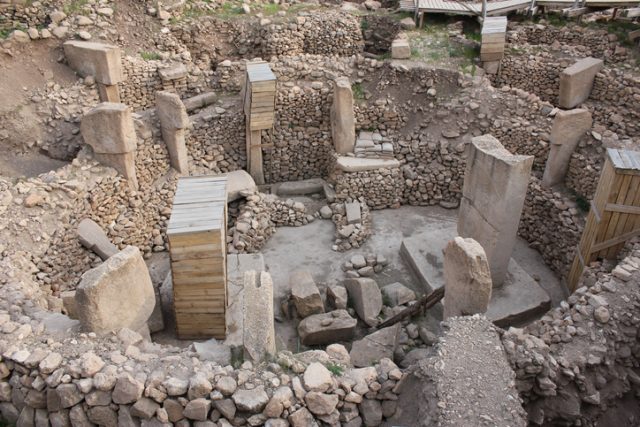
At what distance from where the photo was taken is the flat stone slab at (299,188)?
39.8 ft

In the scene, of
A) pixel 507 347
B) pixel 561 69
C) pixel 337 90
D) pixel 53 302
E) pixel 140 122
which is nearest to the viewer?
pixel 507 347

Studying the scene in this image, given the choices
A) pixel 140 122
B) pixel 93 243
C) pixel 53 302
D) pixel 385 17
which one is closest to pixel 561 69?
pixel 385 17

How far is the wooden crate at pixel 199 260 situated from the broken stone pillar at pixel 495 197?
12.4 ft

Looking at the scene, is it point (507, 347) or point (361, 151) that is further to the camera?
point (361, 151)

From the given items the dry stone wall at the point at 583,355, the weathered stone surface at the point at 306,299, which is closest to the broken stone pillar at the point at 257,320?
the weathered stone surface at the point at 306,299

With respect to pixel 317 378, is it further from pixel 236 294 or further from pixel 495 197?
pixel 495 197

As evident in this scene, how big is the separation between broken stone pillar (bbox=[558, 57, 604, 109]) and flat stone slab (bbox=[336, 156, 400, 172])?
392cm

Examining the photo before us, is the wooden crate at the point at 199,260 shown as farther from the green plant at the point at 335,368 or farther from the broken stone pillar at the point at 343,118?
the broken stone pillar at the point at 343,118

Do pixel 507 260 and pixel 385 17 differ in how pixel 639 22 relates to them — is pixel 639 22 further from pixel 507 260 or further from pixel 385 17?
pixel 507 260

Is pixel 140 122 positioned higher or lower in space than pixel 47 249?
higher

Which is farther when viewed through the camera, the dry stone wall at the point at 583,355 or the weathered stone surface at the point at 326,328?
the weathered stone surface at the point at 326,328

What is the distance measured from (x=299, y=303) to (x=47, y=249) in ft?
12.7

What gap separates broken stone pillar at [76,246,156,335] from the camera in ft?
19.1

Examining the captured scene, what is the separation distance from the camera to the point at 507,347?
559 centimetres
